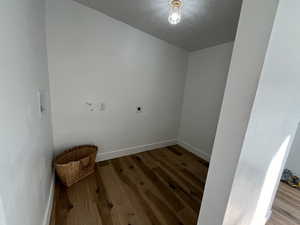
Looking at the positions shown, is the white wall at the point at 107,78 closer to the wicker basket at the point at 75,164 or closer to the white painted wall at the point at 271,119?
the wicker basket at the point at 75,164

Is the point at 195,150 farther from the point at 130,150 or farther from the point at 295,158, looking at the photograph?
the point at 295,158

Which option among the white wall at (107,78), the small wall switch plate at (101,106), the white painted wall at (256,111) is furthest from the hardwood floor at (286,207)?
the small wall switch plate at (101,106)

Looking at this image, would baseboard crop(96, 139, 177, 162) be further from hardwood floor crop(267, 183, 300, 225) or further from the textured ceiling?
the textured ceiling

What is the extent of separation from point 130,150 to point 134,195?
3.00 feet

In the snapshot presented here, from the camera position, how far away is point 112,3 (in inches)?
59.6

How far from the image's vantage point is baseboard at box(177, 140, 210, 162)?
2.47 meters

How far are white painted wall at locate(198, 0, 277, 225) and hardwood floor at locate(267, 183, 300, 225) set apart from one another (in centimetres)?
126

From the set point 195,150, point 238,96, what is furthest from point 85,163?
point 195,150

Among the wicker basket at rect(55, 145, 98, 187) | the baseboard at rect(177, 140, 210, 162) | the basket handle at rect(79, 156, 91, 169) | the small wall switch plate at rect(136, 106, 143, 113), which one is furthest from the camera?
the baseboard at rect(177, 140, 210, 162)

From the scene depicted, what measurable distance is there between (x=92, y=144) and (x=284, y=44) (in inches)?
89.6

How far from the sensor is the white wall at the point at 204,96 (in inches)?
85.6

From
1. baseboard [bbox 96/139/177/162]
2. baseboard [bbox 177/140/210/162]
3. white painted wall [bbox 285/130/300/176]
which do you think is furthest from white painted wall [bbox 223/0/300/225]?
baseboard [bbox 96/139/177/162]

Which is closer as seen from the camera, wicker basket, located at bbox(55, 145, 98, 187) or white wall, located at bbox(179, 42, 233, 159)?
wicker basket, located at bbox(55, 145, 98, 187)

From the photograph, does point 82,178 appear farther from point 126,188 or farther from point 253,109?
point 253,109
